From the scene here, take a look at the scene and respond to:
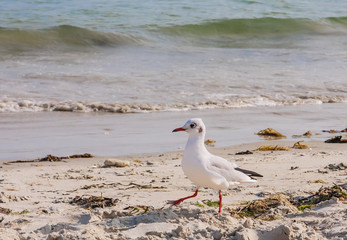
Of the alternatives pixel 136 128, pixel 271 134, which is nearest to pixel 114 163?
pixel 136 128

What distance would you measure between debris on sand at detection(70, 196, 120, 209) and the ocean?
2.48 m

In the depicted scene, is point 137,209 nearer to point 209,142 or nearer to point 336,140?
point 209,142

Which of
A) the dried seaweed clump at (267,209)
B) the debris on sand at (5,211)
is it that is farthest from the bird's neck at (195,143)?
the debris on sand at (5,211)

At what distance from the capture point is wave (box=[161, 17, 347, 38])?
824 inches

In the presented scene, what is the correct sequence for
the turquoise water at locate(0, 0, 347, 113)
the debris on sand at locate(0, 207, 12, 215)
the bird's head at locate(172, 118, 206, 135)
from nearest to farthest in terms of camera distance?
the bird's head at locate(172, 118, 206, 135)
the debris on sand at locate(0, 207, 12, 215)
the turquoise water at locate(0, 0, 347, 113)

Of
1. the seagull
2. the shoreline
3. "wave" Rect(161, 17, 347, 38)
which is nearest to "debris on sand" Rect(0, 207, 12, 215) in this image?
the seagull

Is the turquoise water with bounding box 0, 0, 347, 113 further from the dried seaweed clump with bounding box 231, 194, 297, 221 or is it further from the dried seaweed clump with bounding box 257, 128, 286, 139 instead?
the dried seaweed clump with bounding box 231, 194, 297, 221

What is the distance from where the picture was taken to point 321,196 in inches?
191

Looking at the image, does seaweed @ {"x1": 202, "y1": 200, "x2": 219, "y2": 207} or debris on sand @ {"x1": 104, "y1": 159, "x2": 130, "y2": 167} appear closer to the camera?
seaweed @ {"x1": 202, "y1": 200, "x2": 219, "y2": 207}

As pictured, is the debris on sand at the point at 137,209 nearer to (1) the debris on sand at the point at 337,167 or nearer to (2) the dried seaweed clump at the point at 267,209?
(2) the dried seaweed clump at the point at 267,209

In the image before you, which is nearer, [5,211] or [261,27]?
[5,211]

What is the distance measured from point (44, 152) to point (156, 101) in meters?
4.04

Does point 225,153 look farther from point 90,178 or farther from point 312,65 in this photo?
point 312,65

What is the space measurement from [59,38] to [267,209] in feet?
49.7
